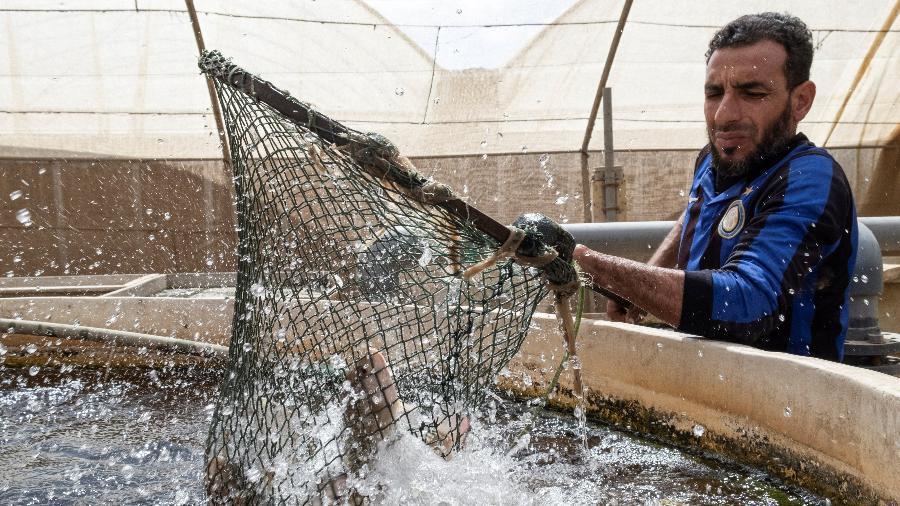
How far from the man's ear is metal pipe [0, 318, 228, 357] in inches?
92.8

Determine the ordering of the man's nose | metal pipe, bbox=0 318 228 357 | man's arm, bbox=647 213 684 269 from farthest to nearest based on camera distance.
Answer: metal pipe, bbox=0 318 228 357 → man's arm, bbox=647 213 684 269 → the man's nose

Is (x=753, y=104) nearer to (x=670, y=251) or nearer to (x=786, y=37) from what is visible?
(x=786, y=37)

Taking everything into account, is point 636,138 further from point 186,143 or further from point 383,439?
point 383,439

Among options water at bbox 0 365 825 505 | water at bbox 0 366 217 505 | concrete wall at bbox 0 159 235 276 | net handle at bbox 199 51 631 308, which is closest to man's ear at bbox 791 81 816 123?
water at bbox 0 365 825 505

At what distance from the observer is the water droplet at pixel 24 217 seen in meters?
7.55

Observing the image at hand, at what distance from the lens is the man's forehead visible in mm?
2352

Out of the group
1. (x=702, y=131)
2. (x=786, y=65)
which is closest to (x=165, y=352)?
(x=786, y=65)

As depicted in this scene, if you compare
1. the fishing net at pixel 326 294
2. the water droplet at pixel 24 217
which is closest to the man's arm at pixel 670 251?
the fishing net at pixel 326 294

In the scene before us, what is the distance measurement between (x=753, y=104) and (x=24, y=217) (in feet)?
24.0

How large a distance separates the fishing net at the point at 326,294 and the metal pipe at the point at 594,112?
5.15 m

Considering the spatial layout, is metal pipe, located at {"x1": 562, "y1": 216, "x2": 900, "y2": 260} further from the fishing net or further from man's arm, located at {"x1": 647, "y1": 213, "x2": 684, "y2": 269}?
the fishing net

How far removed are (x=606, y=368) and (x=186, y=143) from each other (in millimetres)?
5919

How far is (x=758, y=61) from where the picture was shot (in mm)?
2352

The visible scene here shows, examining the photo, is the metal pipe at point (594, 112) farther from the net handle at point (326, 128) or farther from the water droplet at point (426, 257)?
the net handle at point (326, 128)
